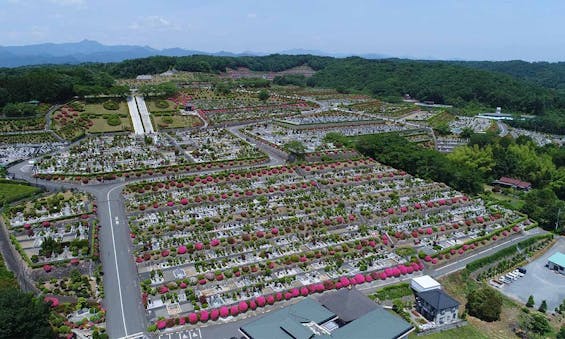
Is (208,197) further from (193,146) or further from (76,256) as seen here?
(193,146)

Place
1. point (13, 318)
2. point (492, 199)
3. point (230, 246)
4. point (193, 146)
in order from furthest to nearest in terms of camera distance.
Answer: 1. point (193, 146)
2. point (492, 199)
3. point (230, 246)
4. point (13, 318)

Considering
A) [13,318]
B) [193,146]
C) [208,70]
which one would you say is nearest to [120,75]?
[208,70]

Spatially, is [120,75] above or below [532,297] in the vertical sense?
above

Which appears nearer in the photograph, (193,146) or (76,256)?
(76,256)

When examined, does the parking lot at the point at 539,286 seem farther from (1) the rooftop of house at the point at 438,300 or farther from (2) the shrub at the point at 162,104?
(2) the shrub at the point at 162,104

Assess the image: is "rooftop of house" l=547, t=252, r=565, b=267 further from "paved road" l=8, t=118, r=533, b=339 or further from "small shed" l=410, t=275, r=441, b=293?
"small shed" l=410, t=275, r=441, b=293

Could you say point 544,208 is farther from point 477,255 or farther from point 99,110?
point 99,110

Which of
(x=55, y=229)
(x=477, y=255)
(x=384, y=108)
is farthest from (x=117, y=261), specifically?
(x=384, y=108)

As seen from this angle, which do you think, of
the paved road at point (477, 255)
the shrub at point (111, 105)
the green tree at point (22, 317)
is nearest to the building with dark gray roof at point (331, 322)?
the paved road at point (477, 255)

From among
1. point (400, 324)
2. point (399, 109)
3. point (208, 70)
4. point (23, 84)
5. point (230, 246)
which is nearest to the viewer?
point (400, 324)
